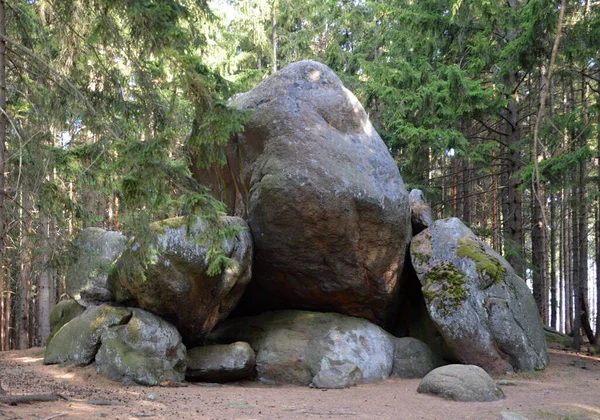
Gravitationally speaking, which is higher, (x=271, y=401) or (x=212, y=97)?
(x=212, y=97)

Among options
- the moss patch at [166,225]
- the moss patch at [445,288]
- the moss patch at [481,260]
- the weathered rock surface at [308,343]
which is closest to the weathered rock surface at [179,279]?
the moss patch at [166,225]

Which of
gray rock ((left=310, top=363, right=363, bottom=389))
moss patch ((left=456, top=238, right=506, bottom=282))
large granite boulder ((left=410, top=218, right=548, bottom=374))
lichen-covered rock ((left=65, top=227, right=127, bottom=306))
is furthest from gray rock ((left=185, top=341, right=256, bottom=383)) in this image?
moss patch ((left=456, top=238, right=506, bottom=282))

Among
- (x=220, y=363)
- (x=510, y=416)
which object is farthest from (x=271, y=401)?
(x=510, y=416)

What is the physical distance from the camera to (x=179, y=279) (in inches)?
359

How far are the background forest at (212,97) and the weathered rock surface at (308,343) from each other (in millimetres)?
3064

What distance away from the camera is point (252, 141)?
10828 millimetres

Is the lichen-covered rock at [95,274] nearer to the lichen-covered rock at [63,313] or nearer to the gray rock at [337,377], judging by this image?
the lichen-covered rock at [63,313]

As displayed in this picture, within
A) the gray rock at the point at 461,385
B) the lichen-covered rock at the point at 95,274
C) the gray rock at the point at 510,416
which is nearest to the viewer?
the gray rock at the point at 510,416

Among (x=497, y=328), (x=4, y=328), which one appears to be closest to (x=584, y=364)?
(x=497, y=328)

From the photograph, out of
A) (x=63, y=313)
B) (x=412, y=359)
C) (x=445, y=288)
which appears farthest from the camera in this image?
(x=63, y=313)

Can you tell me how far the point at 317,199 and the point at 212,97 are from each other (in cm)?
382

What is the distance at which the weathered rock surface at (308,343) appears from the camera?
991 cm

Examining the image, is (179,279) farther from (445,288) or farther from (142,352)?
(445,288)

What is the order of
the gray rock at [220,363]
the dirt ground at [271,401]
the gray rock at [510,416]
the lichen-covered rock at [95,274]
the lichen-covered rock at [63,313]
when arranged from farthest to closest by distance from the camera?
1. the lichen-covered rock at [63,313]
2. the lichen-covered rock at [95,274]
3. the gray rock at [220,363]
4. the gray rock at [510,416]
5. the dirt ground at [271,401]
